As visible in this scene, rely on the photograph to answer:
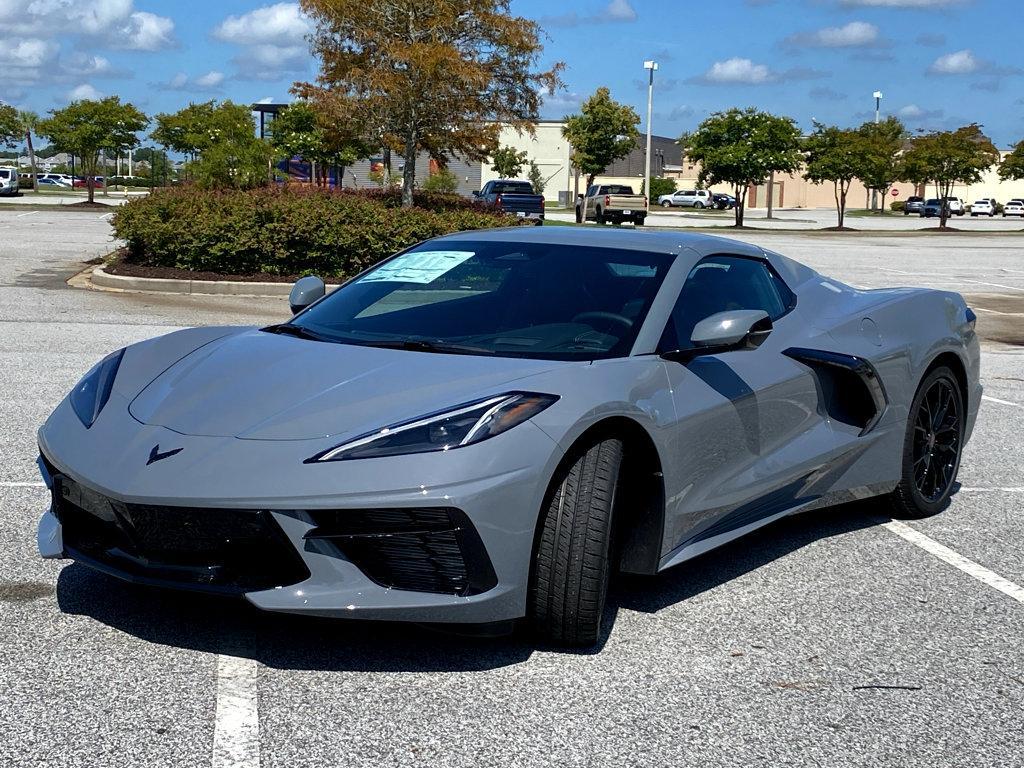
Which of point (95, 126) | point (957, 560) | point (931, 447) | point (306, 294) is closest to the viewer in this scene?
point (957, 560)

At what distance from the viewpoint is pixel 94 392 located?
448cm

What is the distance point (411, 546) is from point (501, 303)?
1.44 metres

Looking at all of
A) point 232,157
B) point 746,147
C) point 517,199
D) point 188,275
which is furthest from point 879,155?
point 188,275

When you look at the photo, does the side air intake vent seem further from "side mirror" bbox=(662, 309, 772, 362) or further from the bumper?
the bumper

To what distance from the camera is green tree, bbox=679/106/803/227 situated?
175ft

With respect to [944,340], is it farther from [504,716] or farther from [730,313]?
[504,716]

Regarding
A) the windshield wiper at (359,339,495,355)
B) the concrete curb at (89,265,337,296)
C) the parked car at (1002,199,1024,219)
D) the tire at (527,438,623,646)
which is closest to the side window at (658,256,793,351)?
the windshield wiper at (359,339,495,355)

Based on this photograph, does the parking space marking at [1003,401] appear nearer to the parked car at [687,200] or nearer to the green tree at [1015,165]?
the green tree at [1015,165]

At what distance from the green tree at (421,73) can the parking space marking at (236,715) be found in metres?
22.0

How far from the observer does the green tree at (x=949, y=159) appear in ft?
172

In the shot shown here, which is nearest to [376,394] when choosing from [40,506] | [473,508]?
A: [473,508]

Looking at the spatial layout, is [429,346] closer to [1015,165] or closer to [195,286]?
[195,286]

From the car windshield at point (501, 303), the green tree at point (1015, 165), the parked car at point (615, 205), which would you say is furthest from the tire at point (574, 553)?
the green tree at point (1015, 165)

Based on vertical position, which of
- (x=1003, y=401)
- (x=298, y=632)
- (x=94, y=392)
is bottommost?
(x=1003, y=401)
